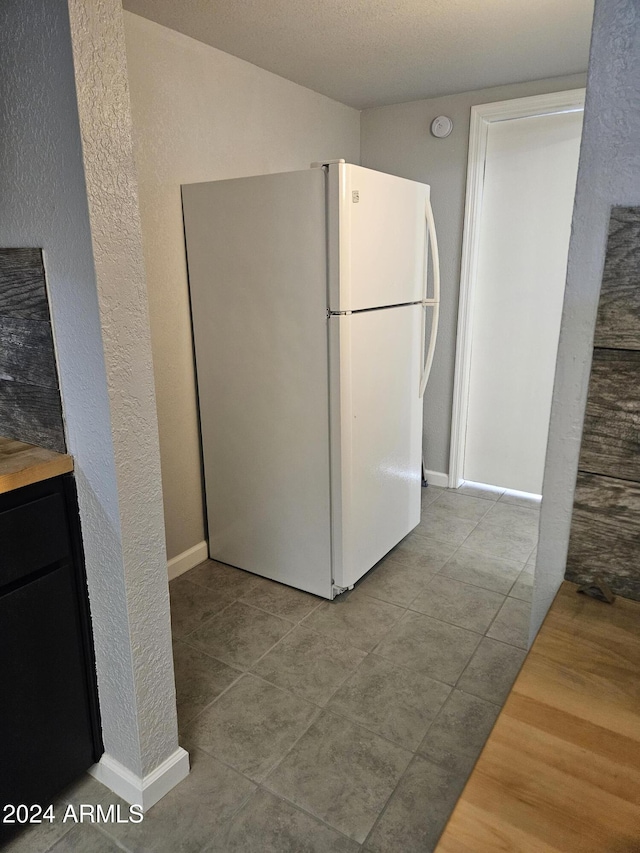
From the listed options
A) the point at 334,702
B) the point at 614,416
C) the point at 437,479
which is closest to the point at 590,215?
the point at 614,416

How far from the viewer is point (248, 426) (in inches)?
101

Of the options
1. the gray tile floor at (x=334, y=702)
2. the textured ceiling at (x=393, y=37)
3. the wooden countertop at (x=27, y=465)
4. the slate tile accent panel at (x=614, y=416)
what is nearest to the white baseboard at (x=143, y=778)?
the gray tile floor at (x=334, y=702)

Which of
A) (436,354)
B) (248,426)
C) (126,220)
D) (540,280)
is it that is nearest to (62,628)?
A: (126,220)

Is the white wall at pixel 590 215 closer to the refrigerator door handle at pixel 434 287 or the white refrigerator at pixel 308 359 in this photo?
the white refrigerator at pixel 308 359

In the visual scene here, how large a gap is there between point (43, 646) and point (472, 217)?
2978mm

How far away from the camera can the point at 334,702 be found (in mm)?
1952

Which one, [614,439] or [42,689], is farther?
[42,689]

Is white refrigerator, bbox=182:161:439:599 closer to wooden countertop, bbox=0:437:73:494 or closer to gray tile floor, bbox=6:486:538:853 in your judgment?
gray tile floor, bbox=6:486:538:853

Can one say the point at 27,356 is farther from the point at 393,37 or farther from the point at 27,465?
the point at 393,37

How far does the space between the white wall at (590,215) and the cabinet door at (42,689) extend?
1150mm

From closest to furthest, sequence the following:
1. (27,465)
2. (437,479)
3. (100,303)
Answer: (100,303) < (27,465) < (437,479)

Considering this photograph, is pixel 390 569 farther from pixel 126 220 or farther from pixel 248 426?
pixel 126 220

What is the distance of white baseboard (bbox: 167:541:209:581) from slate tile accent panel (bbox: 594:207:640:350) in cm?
221

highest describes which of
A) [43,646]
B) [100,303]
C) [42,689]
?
[100,303]
